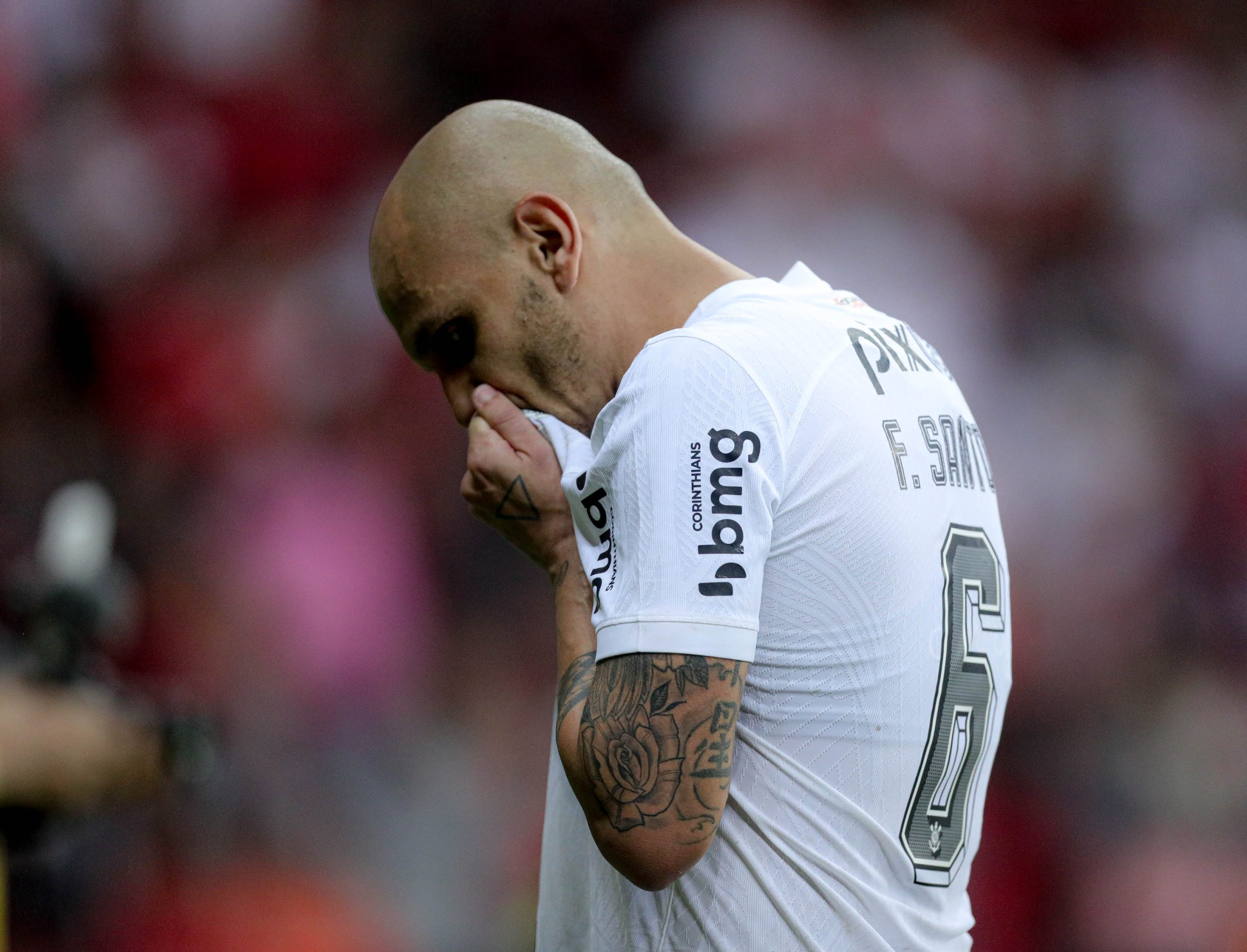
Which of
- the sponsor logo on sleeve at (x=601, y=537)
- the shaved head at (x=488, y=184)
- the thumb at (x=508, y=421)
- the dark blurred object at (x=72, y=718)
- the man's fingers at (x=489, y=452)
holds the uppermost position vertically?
the shaved head at (x=488, y=184)

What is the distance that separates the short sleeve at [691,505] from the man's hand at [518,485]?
0.67ft

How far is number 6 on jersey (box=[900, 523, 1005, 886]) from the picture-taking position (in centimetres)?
169

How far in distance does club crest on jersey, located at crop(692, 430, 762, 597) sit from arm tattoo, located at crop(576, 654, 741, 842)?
10cm

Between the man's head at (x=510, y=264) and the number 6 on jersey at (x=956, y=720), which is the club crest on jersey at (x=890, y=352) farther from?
the man's head at (x=510, y=264)

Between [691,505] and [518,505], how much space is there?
0.37 meters

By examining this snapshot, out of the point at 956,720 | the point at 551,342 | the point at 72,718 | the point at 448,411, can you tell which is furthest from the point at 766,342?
the point at 448,411

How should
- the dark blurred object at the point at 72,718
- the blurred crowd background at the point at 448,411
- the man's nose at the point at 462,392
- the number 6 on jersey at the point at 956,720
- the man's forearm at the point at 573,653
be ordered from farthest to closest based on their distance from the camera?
1. the blurred crowd background at the point at 448,411
2. the dark blurred object at the point at 72,718
3. the man's nose at the point at 462,392
4. the number 6 on jersey at the point at 956,720
5. the man's forearm at the point at 573,653

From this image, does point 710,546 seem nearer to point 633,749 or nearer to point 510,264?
point 633,749

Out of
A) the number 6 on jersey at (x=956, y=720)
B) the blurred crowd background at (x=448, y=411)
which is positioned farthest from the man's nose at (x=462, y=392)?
the blurred crowd background at (x=448, y=411)

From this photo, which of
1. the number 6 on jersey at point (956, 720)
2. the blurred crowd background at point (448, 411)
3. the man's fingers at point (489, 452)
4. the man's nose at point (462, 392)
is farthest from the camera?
the blurred crowd background at point (448, 411)

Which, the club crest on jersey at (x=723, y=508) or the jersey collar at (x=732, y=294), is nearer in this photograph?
the club crest on jersey at (x=723, y=508)

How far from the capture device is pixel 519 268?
184cm

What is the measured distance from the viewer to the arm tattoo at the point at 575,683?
1.62m

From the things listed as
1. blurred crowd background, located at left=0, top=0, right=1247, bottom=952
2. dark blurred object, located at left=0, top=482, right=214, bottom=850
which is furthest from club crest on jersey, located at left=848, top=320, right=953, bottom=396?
blurred crowd background, located at left=0, top=0, right=1247, bottom=952
